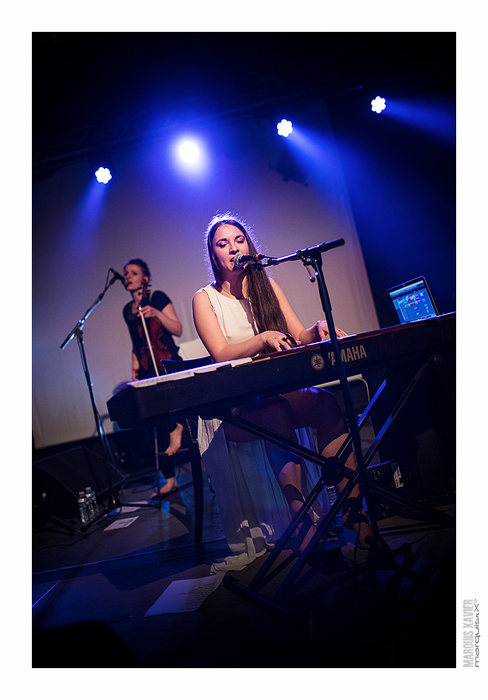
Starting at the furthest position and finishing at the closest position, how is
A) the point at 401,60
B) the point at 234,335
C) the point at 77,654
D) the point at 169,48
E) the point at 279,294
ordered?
the point at 401,60 → the point at 169,48 → the point at 279,294 → the point at 234,335 → the point at 77,654

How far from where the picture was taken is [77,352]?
5090mm

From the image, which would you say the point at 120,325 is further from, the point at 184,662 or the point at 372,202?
the point at 184,662

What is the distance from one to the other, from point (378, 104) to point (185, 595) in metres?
4.95

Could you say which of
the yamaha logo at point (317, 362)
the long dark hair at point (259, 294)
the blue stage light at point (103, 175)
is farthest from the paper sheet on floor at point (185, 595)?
the blue stage light at point (103, 175)

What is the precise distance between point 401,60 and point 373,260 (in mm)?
2033

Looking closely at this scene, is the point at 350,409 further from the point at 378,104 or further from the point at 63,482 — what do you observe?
the point at 378,104

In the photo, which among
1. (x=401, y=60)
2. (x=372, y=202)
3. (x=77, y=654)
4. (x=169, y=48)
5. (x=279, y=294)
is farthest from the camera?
(x=372, y=202)

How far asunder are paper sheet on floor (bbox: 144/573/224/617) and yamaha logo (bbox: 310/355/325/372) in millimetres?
905

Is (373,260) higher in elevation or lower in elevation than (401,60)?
lower

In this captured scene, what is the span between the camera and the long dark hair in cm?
195

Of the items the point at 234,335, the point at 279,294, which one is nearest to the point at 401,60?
the point at 279,294

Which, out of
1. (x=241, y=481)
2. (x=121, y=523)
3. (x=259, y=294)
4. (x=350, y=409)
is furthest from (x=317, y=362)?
(x=121, y=523)

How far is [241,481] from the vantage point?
6.25ft

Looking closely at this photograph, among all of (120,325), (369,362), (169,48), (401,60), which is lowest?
(369,362)
